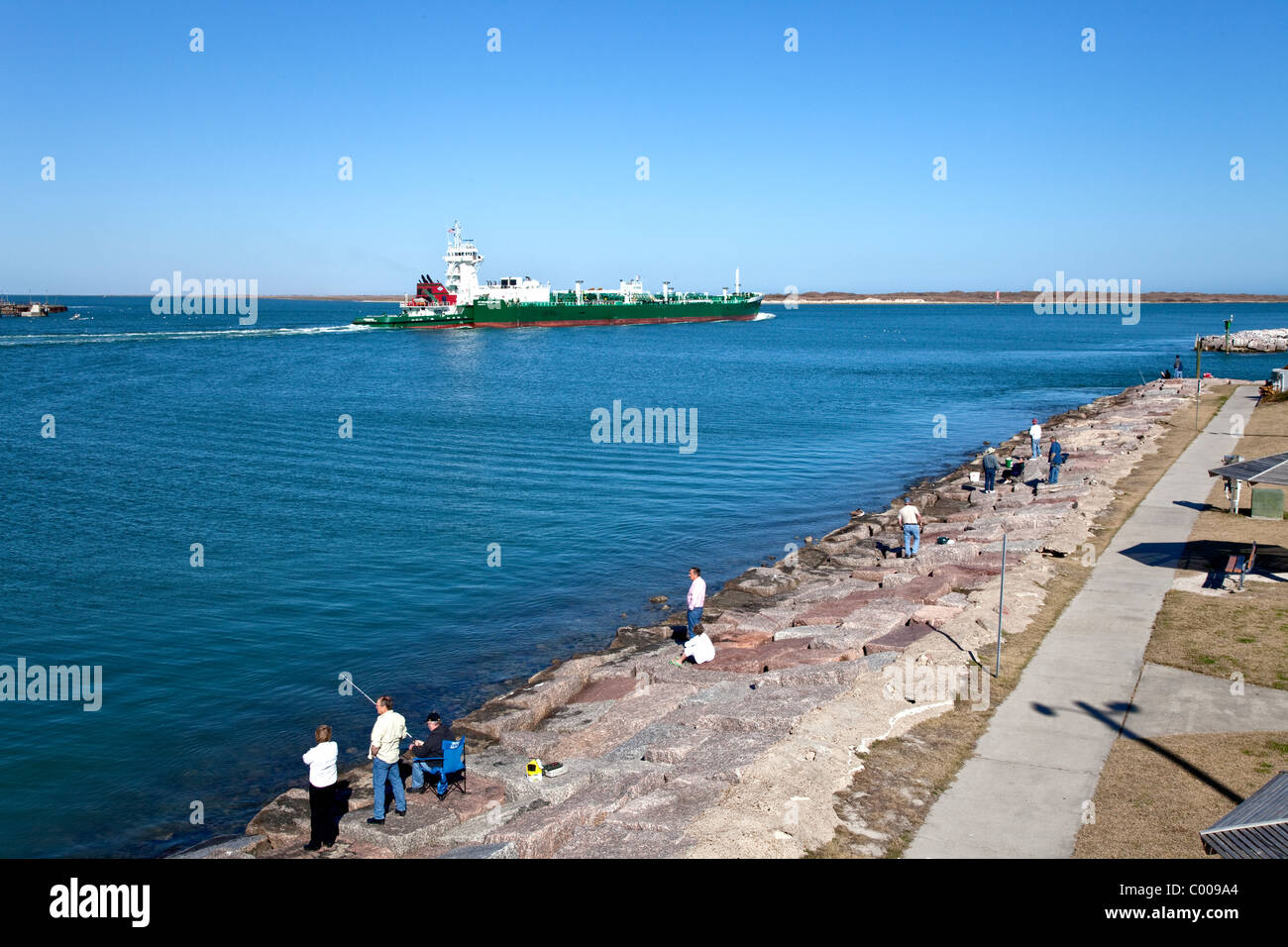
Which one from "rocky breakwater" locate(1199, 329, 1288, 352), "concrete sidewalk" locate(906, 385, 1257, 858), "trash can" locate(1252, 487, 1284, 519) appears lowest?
"concrete sidewalk" locate(906, 385, 1257, 858)

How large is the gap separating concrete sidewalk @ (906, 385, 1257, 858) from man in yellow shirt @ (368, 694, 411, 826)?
556 cm

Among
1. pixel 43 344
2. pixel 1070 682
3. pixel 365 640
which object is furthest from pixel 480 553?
pixel 43 344

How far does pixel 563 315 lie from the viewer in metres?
149

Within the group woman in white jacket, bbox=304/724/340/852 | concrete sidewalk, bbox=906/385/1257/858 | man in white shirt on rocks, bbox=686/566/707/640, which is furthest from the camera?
man in white shirt on rocks, bbox=686/566/707/640

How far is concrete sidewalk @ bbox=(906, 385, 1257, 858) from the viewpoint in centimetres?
912

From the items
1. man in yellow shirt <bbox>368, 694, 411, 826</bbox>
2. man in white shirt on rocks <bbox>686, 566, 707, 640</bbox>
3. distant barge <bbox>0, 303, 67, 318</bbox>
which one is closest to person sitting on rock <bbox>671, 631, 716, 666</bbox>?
man in white shirt on rocks <bbox>686, 566, 707, 640</bbox>

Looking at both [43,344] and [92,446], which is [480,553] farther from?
[43,344]

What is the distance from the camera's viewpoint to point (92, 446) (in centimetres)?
4009

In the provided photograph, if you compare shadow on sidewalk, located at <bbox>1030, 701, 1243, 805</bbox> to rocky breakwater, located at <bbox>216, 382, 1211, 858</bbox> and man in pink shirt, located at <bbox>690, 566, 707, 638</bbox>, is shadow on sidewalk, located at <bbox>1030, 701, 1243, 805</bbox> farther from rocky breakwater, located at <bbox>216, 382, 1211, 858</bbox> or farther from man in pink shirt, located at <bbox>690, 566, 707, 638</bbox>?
man in pink shirt, located at <bbox>690, 566, 707, 638</bbox>

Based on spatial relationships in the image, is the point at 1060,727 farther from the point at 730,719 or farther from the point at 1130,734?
the point at 730,719

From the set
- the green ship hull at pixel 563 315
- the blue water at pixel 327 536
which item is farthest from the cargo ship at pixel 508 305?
the blue water at pixel 327 536

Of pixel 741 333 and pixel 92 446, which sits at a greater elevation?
pixel 741 333

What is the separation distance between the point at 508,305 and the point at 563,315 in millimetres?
13223
